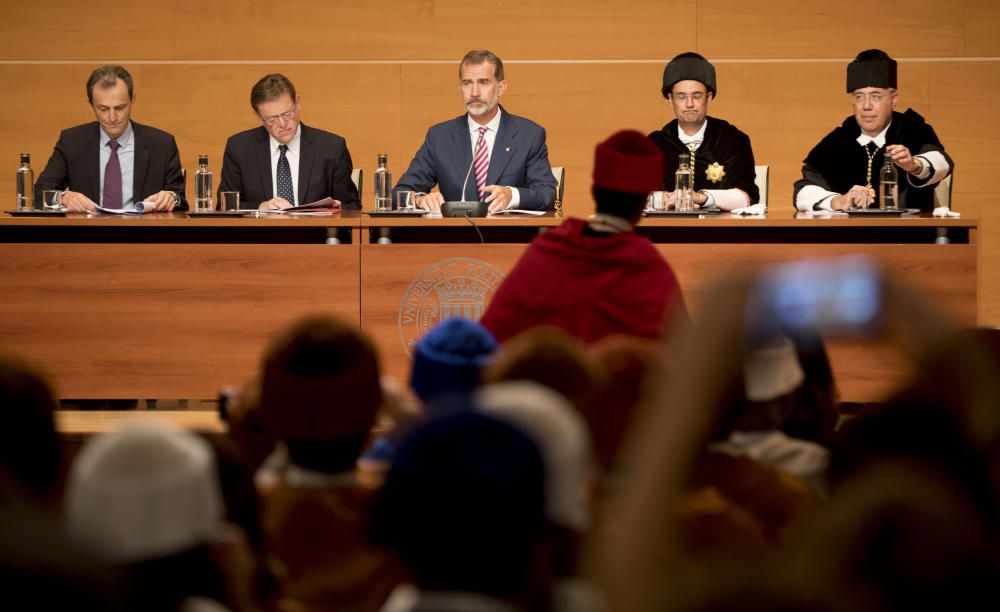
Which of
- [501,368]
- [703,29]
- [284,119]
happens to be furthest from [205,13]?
[501,368]

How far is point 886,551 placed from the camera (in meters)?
0.81

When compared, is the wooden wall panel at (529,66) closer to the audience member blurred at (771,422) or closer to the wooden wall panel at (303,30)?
the wooden wall panel at (303,30)

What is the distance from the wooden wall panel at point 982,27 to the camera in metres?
7.51

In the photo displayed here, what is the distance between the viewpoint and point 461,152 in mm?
5980

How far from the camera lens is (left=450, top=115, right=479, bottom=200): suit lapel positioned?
5957 mm

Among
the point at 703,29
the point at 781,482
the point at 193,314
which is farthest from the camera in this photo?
the point at 703,29

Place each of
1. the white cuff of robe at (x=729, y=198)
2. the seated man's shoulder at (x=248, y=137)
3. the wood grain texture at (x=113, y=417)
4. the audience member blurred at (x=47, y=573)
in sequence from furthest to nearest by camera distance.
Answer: the seated man's shoulder at (x=248, y=137) → the white cuff of robe at (x=729, y=198) → the wood grain texture at (x=113, y=417) → the audience member blurred at (x=47, y=573)

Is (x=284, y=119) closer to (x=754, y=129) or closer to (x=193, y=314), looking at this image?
(x=193, y=314)

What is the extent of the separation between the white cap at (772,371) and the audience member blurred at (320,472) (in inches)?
16.3

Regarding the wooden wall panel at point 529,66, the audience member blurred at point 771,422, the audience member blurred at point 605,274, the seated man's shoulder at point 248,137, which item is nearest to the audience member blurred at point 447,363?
the audience member blurred at point 771,422

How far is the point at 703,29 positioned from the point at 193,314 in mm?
4261

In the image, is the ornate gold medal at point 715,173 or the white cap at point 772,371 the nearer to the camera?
the white cap at point 772,371

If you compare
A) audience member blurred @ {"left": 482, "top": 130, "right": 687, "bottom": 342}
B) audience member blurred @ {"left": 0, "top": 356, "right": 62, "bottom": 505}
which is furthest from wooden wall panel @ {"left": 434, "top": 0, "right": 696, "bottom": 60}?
audience member blurred @ {"left": 0, "top": 356, "right": 62, "bottom": 505}

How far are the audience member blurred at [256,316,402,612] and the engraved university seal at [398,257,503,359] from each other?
3351mm
